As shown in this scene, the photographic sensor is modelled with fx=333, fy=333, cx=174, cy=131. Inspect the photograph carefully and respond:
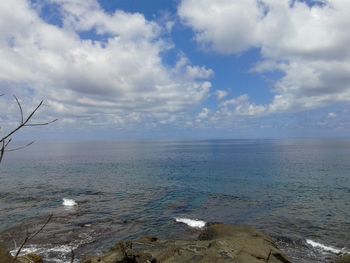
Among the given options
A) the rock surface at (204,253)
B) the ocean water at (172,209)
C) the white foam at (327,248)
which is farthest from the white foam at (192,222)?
the rock surface at (204,253)

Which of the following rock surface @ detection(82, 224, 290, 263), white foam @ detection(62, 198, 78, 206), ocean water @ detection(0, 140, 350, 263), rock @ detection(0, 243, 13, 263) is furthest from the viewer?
white foam @ detection(62, 198, 78, 206)

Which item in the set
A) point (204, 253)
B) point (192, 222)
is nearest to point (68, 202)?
point (192, 222)

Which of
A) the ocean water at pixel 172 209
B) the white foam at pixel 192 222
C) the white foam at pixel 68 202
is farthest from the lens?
the white foam at pixel 68 202

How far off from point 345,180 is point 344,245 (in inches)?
1980

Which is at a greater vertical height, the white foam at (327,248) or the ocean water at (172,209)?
the ocean water at (172,209)

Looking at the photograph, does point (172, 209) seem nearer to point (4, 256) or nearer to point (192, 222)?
point (192, 222)

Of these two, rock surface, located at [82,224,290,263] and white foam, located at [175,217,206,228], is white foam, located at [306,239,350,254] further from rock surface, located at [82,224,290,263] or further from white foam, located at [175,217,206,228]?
white foam, located at [175,217,206,228]

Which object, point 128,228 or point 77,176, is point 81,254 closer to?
point 128,228

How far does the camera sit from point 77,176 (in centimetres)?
9781

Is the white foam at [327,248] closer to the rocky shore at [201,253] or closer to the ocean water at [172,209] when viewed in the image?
the ocean water at [172,209]

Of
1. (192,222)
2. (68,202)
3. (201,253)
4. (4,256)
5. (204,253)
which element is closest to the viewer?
(204,253)

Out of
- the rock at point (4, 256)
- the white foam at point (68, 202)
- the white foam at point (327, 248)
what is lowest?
the white foam at point (327, 248)

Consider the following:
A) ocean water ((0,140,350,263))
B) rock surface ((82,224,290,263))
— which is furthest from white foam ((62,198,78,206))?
rock surface ((82,224,290,263))

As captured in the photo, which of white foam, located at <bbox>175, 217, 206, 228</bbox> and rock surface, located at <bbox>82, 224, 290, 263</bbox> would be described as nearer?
rock surface, located at <bbox>82, 224, 290, 263</bbox>
